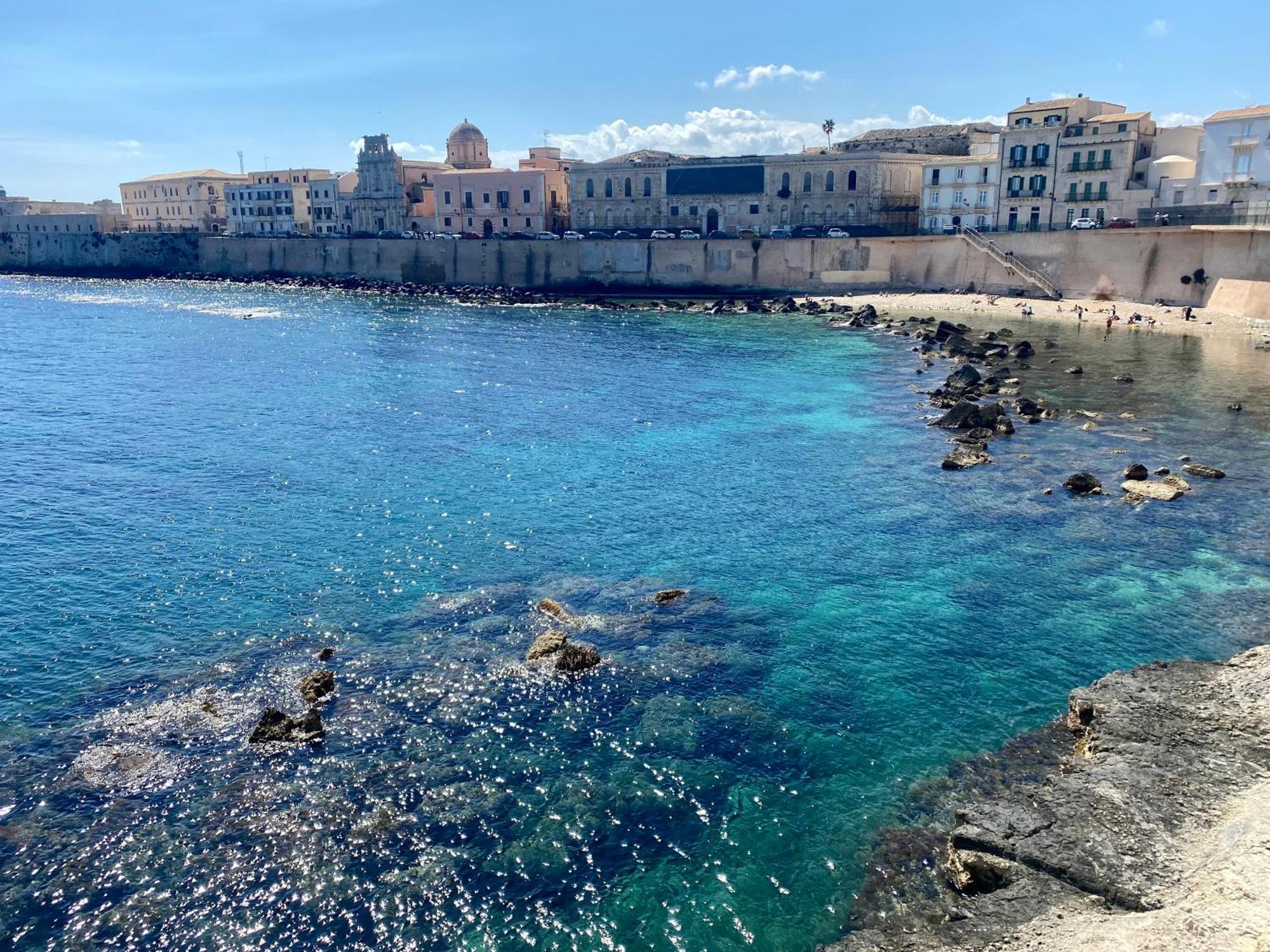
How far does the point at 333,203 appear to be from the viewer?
124m

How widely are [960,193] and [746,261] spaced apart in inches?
786

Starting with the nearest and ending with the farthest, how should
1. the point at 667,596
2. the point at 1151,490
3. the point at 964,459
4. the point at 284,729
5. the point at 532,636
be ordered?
1. the point at 284,729
2. the point at 532,636
3. the point at 667,596
4. the point at 1151,490
5. the point at 964,459

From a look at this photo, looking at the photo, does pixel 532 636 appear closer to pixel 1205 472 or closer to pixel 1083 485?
pixel 1083 485

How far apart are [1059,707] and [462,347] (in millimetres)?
53606

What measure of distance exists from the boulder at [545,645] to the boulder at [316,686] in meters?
4.03

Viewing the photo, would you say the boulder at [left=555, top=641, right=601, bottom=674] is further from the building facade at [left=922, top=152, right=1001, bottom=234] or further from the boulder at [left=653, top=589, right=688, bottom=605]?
the building facade at [left=922, top=152, right=1001, bottom=234]

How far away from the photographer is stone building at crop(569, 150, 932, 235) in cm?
8712

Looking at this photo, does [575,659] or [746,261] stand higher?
[746,261]

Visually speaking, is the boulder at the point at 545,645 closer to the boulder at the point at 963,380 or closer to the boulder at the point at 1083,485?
the boulder at the point at 1083,485

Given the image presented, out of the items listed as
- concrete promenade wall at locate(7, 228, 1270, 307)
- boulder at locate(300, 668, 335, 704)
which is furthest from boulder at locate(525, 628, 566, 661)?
concrete promenade wall at locate(7, 228, 1270, 307)

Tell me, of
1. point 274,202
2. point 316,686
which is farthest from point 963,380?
point 274,202

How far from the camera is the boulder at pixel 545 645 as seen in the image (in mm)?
19688

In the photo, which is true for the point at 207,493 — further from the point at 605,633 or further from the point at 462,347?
the point at 462,347

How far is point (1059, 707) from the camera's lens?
704 inches
